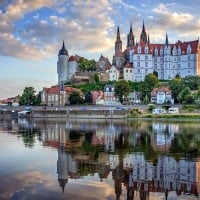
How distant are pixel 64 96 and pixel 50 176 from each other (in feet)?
356

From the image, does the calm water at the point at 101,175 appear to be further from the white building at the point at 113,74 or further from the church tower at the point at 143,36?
the church tower at the point at 143,36

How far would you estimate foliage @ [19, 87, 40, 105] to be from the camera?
13475cm

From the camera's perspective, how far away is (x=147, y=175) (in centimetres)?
1706

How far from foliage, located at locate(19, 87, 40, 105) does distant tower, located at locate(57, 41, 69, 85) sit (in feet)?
58.1

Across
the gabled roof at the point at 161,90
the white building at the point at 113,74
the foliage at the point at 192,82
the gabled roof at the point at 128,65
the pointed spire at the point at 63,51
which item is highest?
the pointed spire at the point at 63,51

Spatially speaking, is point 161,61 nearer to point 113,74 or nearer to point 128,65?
point 128,65

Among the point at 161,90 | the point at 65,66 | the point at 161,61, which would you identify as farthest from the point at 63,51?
the point at 161,90

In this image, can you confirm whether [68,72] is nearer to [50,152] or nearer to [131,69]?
[131,69]

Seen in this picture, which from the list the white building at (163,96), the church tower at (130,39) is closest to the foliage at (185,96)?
the white building at (163,96)

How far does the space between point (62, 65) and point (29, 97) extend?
73.2 feet

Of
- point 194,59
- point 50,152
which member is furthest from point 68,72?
point 50,152

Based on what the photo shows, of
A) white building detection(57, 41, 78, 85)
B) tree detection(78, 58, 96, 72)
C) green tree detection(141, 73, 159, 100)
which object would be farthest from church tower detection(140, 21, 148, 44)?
green tree detection(141, 73, 159, 100)

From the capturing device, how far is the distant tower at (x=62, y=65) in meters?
150

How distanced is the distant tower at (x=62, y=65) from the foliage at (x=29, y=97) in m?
17.7
